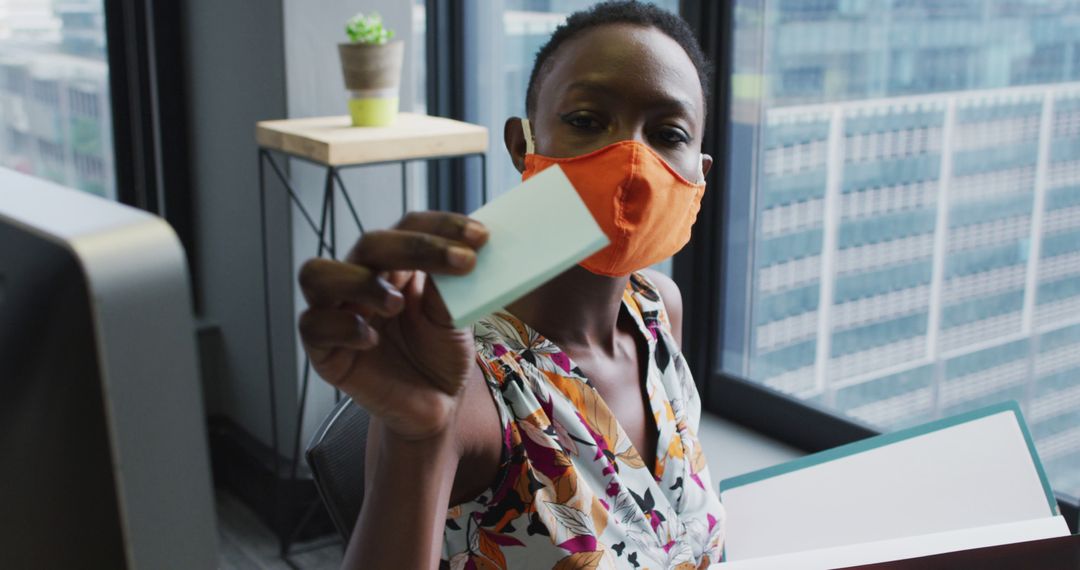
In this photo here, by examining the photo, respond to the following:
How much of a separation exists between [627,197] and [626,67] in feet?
0.43

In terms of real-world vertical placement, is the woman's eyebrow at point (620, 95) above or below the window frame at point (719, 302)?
above

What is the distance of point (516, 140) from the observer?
1156 millimetres

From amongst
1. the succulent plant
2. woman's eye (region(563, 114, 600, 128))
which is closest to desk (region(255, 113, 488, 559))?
the succulent plant

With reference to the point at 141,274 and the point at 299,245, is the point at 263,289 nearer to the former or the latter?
the point at 299,245

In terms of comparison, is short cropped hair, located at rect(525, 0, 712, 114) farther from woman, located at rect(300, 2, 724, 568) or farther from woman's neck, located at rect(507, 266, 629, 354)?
woman's neck, located at rect(507, 266, 629, 354)

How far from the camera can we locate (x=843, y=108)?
2025mm

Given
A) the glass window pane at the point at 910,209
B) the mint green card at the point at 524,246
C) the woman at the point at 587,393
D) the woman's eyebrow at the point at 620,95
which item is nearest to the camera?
the mint green card at the point at 524,246

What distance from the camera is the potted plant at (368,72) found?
2.33 m

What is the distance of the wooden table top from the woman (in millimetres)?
1068

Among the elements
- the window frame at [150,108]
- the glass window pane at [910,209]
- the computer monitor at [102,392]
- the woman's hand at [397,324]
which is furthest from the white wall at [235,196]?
the computer monitor at [102,392]

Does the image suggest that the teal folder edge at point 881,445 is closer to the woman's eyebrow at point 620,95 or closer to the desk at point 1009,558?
the desk at point 1009,558

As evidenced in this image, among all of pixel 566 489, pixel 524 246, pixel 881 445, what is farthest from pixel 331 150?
pixel 524 246

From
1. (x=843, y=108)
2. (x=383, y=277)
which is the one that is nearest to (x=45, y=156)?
(x=843, y=108)

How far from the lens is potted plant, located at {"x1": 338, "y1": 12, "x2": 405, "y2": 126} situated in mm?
2330
